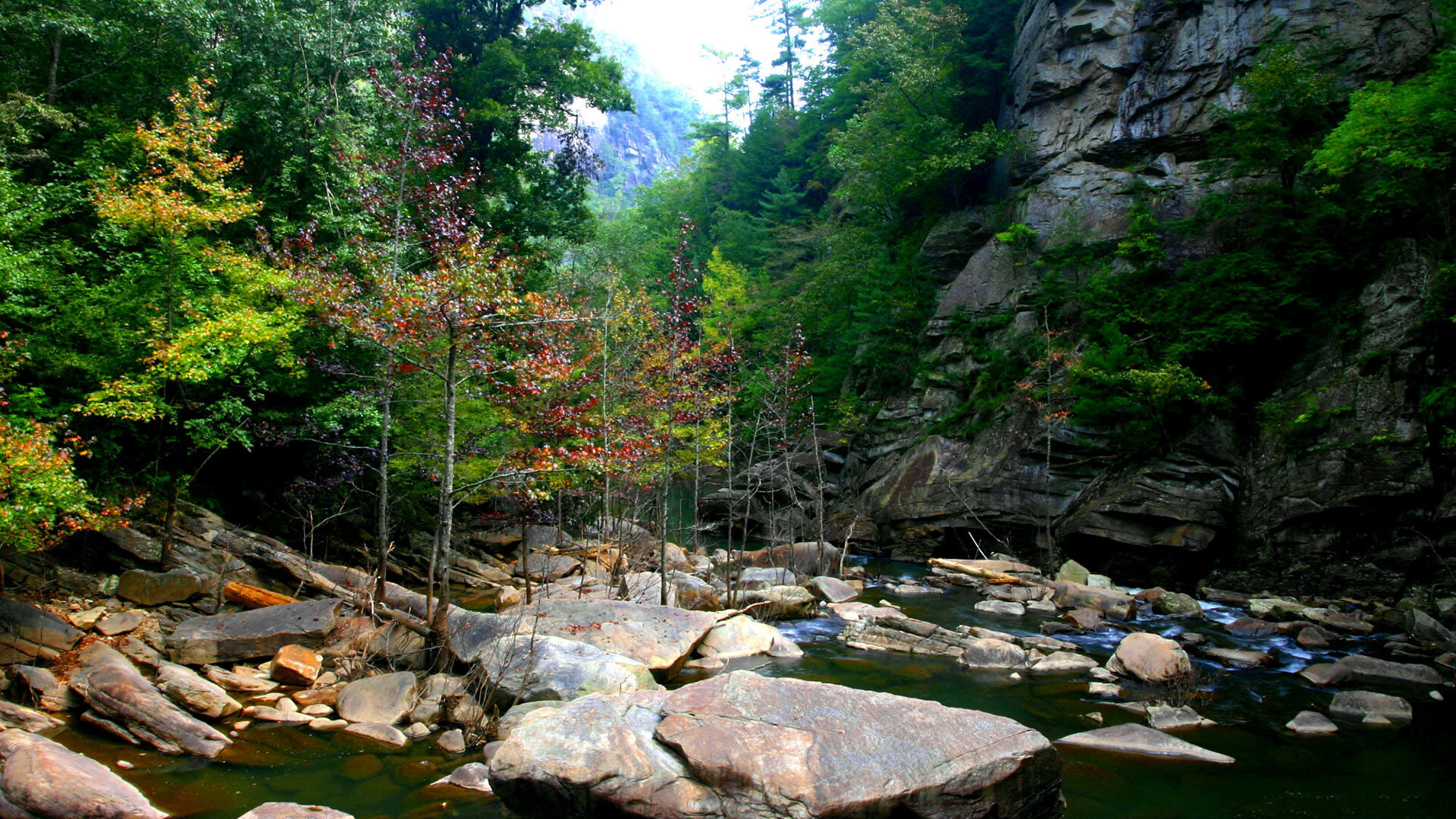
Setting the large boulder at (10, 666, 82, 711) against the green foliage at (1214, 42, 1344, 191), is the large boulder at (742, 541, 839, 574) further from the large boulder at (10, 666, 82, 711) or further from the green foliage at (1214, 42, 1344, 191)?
the green foliage at (1214, 42, 1344, 191)

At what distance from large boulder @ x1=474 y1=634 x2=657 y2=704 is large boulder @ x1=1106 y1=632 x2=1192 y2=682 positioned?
6.87 metres

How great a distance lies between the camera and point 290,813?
5.67m

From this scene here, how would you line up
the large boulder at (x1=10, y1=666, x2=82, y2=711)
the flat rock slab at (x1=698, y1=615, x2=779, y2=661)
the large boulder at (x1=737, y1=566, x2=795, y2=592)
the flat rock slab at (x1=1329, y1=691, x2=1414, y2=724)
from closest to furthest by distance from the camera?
the large boulder at (x1=10, y1=666, x2=82, y2=711)
the flat rock slab at (x1=1329, y1=691, x2=1414, y2=724)
the flat rock slab at (x1=698, y1=615, x2=779, y2=661)
the large boulder at (x1=737, y1=566, x2=795, y2=592)

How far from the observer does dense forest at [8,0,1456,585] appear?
11.2 metres

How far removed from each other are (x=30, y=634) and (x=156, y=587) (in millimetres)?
2322

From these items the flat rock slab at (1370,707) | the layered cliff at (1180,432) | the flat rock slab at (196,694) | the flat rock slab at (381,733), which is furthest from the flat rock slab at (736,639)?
the layered cliff at (1180,432)

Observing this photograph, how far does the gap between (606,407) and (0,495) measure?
32.6 feet

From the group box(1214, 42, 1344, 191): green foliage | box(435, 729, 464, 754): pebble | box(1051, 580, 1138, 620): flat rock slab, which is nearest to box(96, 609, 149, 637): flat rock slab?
box(435, 729, 464, 754): pebble

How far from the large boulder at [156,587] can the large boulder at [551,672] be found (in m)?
5.66

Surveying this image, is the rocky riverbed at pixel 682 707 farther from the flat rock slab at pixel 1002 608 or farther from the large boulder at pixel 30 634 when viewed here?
the flat rock slab at pixel 1002 608

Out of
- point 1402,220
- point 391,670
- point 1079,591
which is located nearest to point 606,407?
point 391,670

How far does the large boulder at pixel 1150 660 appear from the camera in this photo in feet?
33.4

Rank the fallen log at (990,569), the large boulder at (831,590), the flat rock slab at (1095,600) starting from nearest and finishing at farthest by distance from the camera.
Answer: the flat rock slab at (1095,600) → the large boulder at (831,590) → the fallen log at (990,569)

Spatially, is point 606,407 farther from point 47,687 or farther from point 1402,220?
point 1402,220
